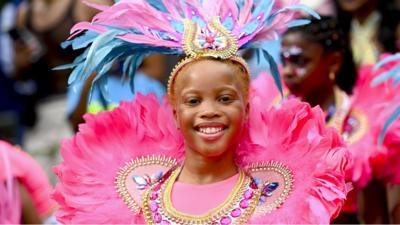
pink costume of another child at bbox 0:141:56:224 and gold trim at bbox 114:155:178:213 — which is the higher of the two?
gold trim at bbox 114:155:178:213

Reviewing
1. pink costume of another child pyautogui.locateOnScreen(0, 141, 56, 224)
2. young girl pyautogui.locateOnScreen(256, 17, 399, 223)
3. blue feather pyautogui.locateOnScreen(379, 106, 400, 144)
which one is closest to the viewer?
blue feather pyautogui.locateOnScreen(379, 106, 400, 144)

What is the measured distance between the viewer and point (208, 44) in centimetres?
444

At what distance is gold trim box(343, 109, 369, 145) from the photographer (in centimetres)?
568

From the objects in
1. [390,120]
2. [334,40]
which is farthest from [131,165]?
[334,40]

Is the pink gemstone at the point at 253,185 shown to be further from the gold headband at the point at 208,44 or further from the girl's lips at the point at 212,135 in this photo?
the gold headband at the point at 208,44

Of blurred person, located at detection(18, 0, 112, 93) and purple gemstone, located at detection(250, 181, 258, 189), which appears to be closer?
purple gemstone, located at detection(250, 181, 258, 189)

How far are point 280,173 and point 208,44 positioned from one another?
22.1 inches

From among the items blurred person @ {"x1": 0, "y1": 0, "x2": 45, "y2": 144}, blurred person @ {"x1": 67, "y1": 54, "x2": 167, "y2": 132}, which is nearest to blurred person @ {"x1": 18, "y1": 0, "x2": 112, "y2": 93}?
blurred person @ {"x1": 0, "y1": 0, "x2": 45, "y2": 144}

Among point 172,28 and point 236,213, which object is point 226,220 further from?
point 172,28

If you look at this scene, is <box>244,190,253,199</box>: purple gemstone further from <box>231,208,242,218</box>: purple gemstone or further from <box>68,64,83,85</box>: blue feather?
<box>68,64,83,85</box>: blue feather

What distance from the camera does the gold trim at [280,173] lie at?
14.3 feet

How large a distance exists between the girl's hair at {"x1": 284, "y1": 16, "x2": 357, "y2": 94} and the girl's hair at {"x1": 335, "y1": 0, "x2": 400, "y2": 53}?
143 cm

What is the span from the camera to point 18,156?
18.3ft

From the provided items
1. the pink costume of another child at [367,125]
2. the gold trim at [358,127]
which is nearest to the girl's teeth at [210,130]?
the pink costume of another child at [367,125]
